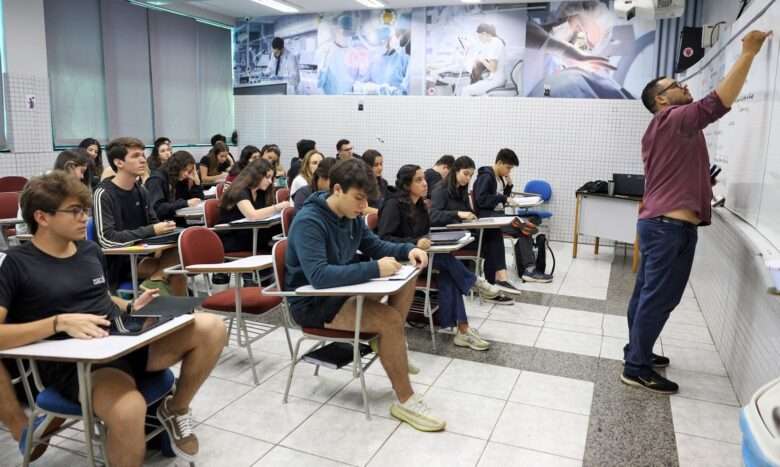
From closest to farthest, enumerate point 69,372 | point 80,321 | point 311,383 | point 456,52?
point 80,321 < point 69,372 < point 311,383 < point 456,52

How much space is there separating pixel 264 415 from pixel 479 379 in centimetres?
122

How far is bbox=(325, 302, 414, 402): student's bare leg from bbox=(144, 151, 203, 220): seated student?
2601mm

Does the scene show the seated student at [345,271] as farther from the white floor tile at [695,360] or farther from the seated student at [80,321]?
the white floor tile at [695,360]

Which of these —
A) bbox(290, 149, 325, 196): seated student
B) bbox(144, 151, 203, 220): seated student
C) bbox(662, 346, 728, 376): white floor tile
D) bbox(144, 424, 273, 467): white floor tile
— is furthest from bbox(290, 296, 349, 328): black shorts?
bbox(290, 149, 325, 196): seated student

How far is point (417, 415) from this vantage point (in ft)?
8.92

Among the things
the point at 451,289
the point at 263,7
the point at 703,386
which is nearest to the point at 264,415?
the point at 451,289

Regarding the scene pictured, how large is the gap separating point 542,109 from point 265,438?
20.8ft

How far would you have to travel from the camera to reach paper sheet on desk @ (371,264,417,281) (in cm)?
262

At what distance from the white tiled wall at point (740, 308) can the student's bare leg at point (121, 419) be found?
2499 millimetres

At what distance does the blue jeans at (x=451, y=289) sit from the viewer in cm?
374

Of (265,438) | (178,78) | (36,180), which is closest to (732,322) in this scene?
(265,438)

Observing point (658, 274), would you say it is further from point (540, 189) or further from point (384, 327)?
point (540, 189)

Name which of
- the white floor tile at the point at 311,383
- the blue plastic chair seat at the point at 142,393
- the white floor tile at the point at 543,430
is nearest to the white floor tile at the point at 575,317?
the white floor tile at the point at 543,430

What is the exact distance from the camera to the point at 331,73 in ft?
29.6
